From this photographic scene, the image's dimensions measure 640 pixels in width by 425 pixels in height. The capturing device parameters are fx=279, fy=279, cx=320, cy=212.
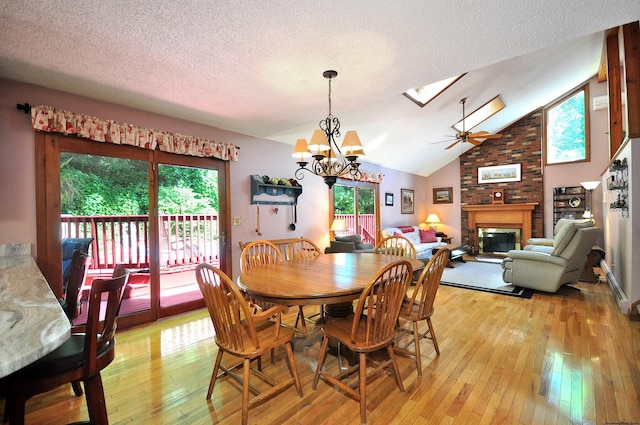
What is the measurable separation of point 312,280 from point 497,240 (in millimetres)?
6960

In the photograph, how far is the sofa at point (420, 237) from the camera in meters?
5.88

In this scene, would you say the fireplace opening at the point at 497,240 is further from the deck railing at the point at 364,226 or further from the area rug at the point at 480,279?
the deck railing at the point at 364,226

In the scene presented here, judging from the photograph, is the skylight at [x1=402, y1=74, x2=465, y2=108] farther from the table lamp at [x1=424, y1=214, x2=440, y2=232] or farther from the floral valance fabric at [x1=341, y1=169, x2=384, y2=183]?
A: the table lamp at [x1=424, y1=214, x2=440, y2=232]

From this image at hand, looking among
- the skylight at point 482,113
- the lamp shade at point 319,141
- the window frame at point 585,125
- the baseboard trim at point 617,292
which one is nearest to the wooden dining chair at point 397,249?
the lamp shade at point 319,141

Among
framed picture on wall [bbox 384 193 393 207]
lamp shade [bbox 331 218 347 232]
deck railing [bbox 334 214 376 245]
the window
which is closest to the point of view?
lamp shade [bbox 331 218 347 232]

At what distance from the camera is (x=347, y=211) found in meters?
5.83

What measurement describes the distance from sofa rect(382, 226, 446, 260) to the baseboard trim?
2587 millimetres

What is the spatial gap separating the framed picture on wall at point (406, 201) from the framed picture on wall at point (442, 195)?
1.03m

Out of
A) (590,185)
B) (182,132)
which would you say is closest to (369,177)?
(182,132)

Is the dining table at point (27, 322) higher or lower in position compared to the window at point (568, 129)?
lower

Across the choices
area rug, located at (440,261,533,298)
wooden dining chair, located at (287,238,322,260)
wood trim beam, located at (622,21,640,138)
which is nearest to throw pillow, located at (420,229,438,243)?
area rug, located at (440,261,533,298)

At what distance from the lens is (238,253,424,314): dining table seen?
164 centimetres

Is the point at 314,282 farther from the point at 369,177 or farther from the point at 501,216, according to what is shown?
the point at 501,216

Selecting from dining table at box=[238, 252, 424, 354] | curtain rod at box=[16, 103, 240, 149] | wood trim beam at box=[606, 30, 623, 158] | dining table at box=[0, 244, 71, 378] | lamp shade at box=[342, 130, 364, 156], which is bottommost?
dining table at box=[238, 252, 424, 354]
